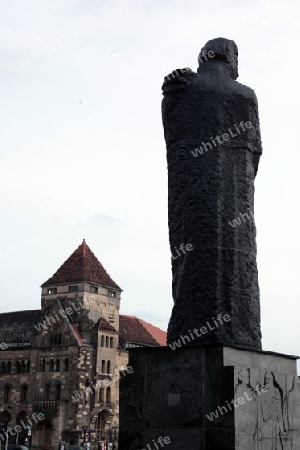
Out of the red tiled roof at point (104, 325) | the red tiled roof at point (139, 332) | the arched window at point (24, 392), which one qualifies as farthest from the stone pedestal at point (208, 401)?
the red tiled roof at point (139, 332)

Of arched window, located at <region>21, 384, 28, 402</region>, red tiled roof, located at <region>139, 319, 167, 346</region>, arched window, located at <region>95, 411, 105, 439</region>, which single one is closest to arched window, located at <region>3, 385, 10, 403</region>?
arched window, located at <region>21, 384, 28, 402</region>

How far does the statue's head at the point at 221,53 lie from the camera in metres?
7.85

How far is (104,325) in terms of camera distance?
59219 mm

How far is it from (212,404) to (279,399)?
2.57 ft

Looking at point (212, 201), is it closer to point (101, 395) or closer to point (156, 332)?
point (101, 395)

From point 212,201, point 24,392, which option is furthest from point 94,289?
point 212,201

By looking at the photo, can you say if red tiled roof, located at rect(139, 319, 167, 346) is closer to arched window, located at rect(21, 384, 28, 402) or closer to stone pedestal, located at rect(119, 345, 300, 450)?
arched window, located at rect(21, 384, 28, 402)

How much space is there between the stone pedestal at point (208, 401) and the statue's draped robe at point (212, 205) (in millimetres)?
415

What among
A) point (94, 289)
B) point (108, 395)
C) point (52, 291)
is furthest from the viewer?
point (52, 291)

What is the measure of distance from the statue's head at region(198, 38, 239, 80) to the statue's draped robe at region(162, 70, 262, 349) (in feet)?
0.86

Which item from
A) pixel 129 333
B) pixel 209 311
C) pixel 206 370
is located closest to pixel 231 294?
pixel 209 311

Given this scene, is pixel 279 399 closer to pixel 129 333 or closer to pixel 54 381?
pixel 54 381

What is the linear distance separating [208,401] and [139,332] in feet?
202

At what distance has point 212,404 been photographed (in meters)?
6.12
